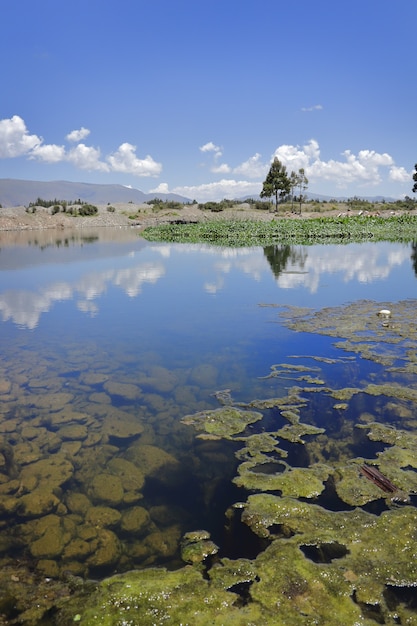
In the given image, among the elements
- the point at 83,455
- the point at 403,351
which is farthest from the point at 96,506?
the point at 403,351

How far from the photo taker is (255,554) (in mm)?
3877

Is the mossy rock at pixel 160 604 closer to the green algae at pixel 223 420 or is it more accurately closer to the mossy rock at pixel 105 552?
the mossy rock at pixel 105 552

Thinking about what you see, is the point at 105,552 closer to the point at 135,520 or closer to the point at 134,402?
the point at 135,520

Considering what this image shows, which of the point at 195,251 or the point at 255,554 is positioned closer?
the point at 255,554

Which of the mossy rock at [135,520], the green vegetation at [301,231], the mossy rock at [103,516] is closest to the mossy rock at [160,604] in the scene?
the mossy rock at [135,520]

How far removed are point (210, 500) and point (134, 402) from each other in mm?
2766

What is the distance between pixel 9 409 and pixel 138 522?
359 centimetres

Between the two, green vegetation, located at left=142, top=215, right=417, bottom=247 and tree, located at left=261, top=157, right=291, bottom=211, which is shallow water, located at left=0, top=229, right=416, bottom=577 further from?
tree, located at left=261, top=157, right=291, bottom=211

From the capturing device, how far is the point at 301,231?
4591 centimetres

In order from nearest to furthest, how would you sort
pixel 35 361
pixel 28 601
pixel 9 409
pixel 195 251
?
pixel 28 601 < pixel 9 409 < pixel 35 361 < pixel 195 251

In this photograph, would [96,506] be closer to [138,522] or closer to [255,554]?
[138,522]

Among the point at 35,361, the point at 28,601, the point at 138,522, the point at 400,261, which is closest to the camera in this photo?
the point at 28,601

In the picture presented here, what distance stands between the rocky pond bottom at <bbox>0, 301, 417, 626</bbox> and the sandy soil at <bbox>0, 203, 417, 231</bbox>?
57.4 meters

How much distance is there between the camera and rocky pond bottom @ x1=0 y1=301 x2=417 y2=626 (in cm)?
341
